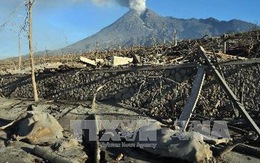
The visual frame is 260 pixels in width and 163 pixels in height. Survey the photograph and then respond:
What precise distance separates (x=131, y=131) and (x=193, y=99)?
188 cm

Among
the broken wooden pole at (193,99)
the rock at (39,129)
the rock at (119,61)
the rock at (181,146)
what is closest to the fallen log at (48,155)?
the rock at (39,129)

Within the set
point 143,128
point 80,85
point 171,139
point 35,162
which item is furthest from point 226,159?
point 80,85

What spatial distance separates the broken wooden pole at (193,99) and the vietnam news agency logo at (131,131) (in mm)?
259

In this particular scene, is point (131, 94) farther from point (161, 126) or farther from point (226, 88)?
point (226, 88)

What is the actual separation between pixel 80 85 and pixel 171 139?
5673 millimetres

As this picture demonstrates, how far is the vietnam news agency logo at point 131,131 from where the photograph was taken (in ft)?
34.3

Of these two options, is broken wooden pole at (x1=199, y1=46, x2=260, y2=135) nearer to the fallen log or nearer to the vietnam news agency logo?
the vietnam news agency logo

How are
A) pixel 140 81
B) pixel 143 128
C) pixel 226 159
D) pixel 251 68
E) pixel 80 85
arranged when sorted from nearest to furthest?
pixel 226 159, pixel 143 128, pixel 251 68, pixel 140 81, pixel 80 85

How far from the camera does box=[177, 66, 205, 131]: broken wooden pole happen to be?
11516mm

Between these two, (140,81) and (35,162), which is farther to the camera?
(140,81)

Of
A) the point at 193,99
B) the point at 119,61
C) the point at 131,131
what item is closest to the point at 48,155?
the point at 131,131

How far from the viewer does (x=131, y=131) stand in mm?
11016

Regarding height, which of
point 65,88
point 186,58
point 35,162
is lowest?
point 35,162

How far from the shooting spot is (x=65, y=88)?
15.6 metres
